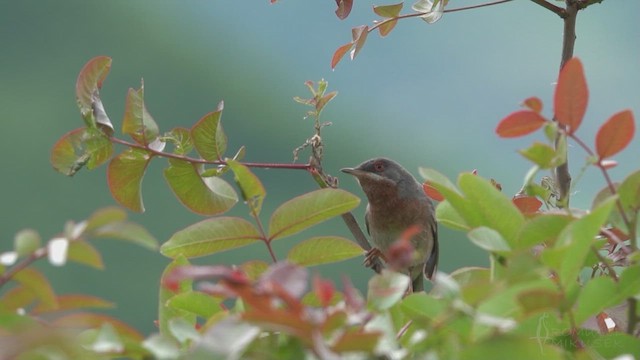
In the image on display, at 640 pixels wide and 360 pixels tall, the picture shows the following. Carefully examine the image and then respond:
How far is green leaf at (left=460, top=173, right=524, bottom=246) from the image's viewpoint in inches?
33.1

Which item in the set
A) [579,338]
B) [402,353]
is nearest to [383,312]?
[402,353]

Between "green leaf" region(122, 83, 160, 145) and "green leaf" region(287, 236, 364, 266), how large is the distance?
47 centimetres

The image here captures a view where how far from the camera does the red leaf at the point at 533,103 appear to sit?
87 centimetres

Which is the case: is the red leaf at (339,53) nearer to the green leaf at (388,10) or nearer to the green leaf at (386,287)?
the green leaf at (388,10)

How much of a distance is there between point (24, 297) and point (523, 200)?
31.4 inches

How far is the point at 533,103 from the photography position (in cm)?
87

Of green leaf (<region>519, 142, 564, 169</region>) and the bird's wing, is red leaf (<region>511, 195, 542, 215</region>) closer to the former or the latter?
green leaf (<region>519, 142, 564, 169</region>)

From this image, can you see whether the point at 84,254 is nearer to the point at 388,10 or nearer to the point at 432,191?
the point at 432,191

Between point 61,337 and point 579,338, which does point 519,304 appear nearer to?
point 61,337

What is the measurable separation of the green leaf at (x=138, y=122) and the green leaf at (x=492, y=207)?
1.96 feet

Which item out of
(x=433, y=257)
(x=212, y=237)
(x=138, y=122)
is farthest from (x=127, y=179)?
(x=433, y=257)

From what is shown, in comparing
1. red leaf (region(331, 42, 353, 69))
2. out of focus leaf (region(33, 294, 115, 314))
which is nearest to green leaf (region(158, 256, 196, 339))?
out of focus leaf (region(33, 294, 115, 314))

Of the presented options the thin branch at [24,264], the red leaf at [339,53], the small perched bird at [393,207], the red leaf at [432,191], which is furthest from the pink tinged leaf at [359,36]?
the small perched bird at [393,207]

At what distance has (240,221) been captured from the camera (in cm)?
94
